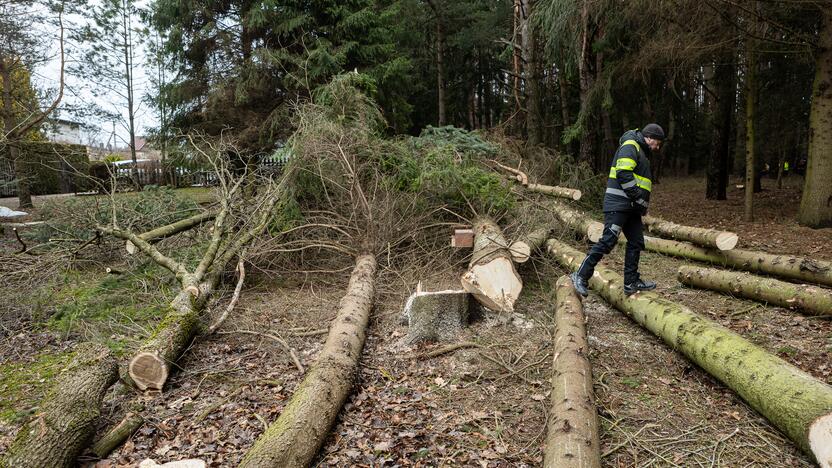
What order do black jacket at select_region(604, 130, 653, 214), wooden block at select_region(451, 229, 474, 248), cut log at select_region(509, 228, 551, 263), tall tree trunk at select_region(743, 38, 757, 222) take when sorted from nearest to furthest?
black jacket at select_region(604, 130, 653, 214), cut log at select_region(509, 228, 551, 263), wooden block at select_region(451, 229, 474, 248), tall tree trunk at select_region(743, 38, 757, 222)

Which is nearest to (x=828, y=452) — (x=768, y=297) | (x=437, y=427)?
(x=437, y=427)

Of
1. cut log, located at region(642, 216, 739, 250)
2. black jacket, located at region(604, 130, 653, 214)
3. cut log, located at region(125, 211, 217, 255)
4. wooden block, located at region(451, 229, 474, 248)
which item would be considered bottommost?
cut log, located at region(642, 216, 739, 250)

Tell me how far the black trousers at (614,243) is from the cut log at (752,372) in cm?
Result: 33

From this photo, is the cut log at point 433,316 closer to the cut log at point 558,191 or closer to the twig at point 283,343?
the twig at point 283,343

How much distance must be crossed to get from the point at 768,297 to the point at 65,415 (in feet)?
20.1

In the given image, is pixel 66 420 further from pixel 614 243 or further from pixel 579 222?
pixel 579 222

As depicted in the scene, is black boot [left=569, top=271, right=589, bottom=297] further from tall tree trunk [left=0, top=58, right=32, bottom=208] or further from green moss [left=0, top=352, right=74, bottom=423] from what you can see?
tall tree trunk [left=0, top=58, right=32, bottom=208]

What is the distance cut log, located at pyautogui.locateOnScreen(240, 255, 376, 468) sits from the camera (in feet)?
8.76

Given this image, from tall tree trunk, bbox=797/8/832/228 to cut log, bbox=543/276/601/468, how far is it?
6.85m

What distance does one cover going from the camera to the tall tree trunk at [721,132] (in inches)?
444

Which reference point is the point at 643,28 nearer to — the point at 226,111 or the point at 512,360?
the point at 512,360

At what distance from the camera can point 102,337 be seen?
15.3 feet

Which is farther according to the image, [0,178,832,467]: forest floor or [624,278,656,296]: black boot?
[624,278,656,296]: black boot

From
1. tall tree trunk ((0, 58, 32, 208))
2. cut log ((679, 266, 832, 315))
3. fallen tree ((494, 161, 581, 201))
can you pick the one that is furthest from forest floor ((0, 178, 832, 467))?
tall tree trunk ((0, 58, 32, 208))
